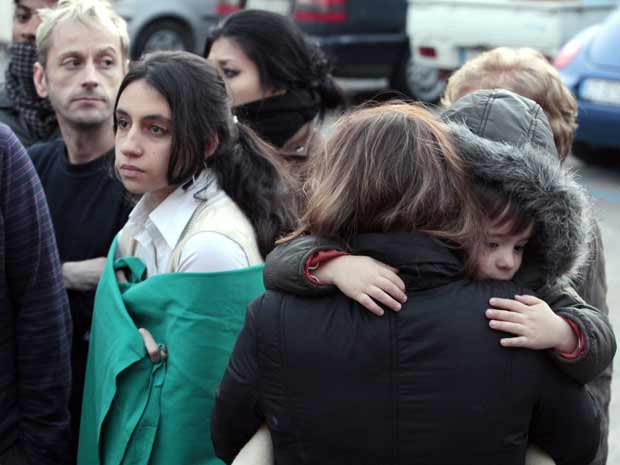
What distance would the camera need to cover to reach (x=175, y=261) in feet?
7.97

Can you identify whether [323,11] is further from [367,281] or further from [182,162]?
[367,281]

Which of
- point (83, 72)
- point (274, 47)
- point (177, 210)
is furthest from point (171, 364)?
point (274, 47)

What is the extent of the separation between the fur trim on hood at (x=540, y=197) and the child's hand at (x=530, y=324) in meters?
0.12

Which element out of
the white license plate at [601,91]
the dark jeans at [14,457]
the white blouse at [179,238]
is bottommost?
the white license plate at [601,91]

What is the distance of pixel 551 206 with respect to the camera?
1.87 m

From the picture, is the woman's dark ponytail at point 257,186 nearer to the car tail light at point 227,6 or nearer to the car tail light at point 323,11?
the car tail light at point 323,11

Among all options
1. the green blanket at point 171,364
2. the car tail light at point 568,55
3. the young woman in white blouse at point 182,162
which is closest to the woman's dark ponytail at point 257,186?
the young woman in white blouse at point 182,162

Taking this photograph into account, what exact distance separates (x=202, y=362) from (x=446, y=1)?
8956mm

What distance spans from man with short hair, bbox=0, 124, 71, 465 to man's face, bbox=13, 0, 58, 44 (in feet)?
6.32

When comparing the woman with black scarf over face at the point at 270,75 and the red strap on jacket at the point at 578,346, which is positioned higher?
the red strap on jacket at the point at 578,346

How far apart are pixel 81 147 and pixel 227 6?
863 cm

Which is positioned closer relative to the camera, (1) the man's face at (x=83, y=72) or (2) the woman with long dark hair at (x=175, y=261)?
(2) the woman with long dark hair at (x=175, y=261)

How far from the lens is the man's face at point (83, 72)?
3.26 meters

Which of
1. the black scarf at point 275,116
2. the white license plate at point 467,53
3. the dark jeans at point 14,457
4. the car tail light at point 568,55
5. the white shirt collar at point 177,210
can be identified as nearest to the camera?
the dark jeans at point 14,457
